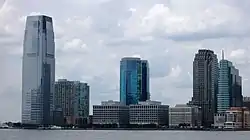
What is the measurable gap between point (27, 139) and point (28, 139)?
0.81 ft

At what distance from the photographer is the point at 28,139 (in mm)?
166500

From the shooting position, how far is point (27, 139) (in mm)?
166500
